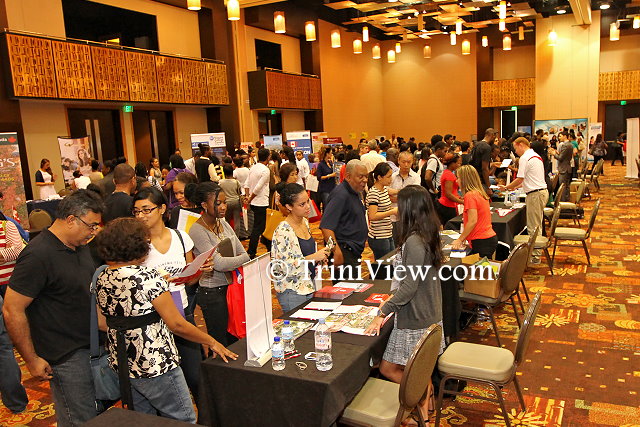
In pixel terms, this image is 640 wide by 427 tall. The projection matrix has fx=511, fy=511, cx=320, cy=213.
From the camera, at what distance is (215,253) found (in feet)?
10.5

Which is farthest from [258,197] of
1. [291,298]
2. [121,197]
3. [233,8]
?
[291,298]

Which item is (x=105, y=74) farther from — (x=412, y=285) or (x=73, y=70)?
(x=412, y=285)

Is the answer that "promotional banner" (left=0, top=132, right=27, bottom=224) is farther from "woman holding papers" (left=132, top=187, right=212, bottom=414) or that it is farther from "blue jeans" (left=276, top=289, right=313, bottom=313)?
"blue jeans" (left=276, top=289, right=313, bottom=313)

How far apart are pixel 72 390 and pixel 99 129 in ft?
33.2

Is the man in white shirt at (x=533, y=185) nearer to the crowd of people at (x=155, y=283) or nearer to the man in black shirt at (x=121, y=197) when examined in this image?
the crowd of people at (x=155, y=283)

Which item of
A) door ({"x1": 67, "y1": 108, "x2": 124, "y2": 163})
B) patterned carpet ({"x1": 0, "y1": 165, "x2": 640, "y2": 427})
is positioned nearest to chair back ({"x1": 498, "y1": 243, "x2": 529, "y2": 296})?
patterned carpet ({"x1": 0, "y1": 165, "x2": 640, "y2": 427})

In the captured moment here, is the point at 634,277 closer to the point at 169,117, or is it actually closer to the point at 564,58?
the point at 169,117

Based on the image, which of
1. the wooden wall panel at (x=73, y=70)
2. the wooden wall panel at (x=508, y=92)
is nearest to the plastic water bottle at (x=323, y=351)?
the wooden wall panel at (x=73, y=70)

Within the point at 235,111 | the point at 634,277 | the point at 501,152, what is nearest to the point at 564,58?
the point at 501,152

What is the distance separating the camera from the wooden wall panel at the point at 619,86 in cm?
1864

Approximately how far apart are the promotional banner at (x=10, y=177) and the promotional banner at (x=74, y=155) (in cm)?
295

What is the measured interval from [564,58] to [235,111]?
1192 cm

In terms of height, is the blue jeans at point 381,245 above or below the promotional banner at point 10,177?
below

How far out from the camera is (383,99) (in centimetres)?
2225
